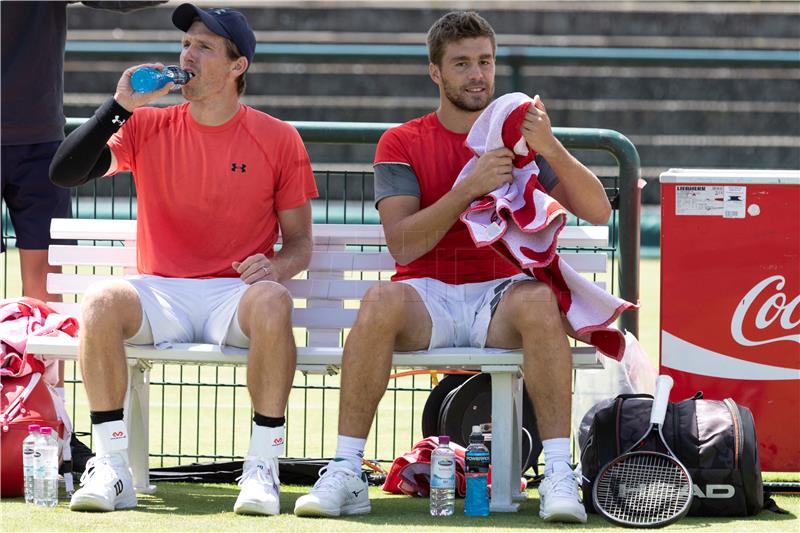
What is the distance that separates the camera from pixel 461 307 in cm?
580

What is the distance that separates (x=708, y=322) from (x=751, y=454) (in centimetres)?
82

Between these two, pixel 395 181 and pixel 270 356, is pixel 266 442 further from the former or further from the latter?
pixel 395 181

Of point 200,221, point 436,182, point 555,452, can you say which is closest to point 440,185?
point 436,182

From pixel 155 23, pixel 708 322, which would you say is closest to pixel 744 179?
pixel 708 322

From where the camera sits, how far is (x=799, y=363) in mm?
6156

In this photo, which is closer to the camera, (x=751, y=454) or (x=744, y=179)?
(x=751, y=454)

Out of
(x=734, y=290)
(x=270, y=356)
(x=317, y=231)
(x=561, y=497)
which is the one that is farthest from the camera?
(x=317, y=231)

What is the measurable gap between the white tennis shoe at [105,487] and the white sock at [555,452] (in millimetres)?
1427

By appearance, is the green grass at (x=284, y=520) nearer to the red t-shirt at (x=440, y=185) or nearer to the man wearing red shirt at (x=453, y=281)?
the man wearing red shirt at (x=453, y=281)

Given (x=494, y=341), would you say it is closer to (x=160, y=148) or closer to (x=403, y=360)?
(x=403, y=360)

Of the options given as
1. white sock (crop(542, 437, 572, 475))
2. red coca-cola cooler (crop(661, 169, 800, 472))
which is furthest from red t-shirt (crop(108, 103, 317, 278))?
red coca-cola cooler (crop(661, 169, 800, 472))

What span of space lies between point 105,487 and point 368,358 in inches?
38.7

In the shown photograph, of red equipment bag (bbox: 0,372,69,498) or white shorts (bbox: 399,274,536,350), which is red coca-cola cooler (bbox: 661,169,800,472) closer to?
white shorts (bbox: 399,274,536,350)

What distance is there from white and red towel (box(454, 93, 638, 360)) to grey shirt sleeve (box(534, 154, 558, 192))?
0.63 feet
